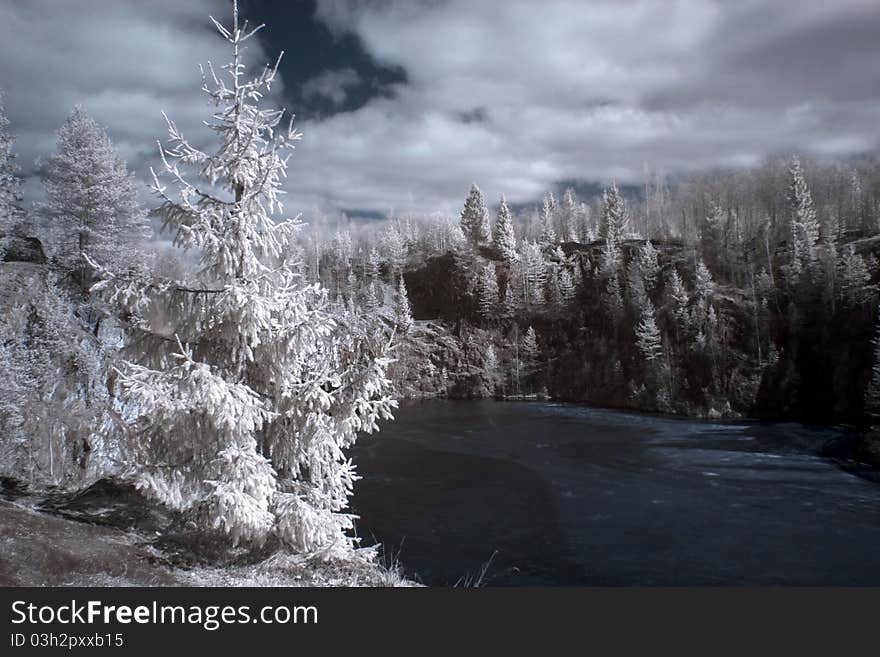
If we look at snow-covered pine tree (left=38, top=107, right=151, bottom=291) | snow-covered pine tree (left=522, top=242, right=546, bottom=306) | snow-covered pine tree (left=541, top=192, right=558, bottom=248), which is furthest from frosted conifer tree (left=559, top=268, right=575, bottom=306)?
snow-covered pine tree (left=38, top=107, right=151, bottom=291)

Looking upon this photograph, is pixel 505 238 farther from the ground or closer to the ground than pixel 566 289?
farther from the ground

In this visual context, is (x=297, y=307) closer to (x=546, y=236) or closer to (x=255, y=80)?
(x=255, y=80)

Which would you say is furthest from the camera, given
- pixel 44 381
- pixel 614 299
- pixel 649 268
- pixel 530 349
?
pixel 530 349

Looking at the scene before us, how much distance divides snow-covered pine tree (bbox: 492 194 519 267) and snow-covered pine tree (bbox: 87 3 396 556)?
80.8m

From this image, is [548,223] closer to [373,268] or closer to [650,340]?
[373,268]

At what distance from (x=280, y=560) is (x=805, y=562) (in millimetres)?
17073

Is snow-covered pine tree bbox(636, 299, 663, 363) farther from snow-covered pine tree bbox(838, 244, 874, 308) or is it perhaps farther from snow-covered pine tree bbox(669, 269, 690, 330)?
snow-covered pine tree bbox(838, 244, 874, 308)

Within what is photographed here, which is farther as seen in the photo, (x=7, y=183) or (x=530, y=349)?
(x=530, y=349)

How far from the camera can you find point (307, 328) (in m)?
8.96

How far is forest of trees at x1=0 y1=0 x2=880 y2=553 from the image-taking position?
28.5ft

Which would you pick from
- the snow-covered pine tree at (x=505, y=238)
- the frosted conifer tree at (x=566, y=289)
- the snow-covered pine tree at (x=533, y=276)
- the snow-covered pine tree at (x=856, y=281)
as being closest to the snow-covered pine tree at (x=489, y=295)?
the snow-covered pine tree at (x=533, y=276)

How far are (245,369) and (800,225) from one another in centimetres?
7334

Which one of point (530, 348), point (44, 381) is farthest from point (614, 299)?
point (44, 381)

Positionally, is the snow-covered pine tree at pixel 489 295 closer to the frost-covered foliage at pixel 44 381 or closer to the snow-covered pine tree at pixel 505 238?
the snow-covered pine tree at pixel 505 238
